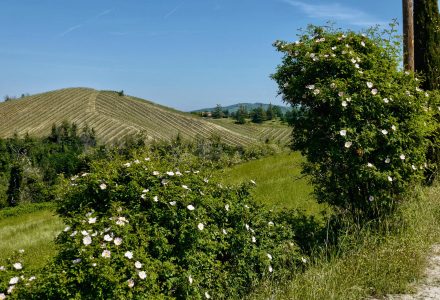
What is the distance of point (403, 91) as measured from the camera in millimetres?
6938

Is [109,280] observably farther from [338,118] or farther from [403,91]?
[403,91]

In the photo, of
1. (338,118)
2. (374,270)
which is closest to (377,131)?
(338,118)

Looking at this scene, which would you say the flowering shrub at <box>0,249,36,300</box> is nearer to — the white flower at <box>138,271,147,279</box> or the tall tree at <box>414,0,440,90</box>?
the white flower at <box>138,271,147,279</box>

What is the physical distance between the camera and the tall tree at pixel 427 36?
11617 millimetres

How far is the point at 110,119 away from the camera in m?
121

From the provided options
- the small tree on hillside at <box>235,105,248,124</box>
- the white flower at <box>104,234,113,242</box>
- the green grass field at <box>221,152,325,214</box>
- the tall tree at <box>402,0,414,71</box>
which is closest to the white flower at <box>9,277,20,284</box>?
the white flower at <box>104,234,113,242</box>

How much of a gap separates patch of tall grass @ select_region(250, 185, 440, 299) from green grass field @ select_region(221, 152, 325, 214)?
3.79 ft

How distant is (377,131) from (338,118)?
0.59 meters

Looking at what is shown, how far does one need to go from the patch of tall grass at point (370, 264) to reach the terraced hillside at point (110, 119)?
104902 mm

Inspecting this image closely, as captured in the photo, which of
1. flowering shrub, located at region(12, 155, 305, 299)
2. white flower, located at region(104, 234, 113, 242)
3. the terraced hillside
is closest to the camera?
flowering shrub, located at region(12, 155, 305, 299)

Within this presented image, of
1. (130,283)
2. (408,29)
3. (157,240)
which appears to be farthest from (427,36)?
(130,283)

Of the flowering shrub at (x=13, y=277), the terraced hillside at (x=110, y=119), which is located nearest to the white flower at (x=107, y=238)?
the flowering shrub at (x=13, y=277)

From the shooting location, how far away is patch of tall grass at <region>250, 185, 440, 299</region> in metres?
4.98

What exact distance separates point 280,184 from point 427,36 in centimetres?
670
